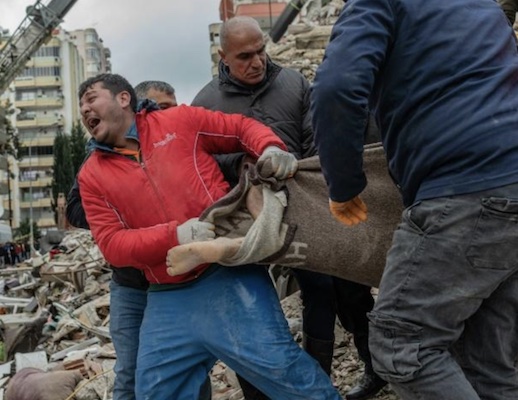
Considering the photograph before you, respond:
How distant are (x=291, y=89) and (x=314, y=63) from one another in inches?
493

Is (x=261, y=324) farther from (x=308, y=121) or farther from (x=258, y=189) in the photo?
(x=308, y=121)

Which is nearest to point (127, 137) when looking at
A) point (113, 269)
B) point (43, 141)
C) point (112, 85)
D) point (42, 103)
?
point (112, 85)

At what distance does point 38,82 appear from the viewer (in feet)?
288

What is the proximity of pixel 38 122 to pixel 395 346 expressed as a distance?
292 ft

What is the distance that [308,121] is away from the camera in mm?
3637

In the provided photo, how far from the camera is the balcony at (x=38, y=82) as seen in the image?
8738 centimetres

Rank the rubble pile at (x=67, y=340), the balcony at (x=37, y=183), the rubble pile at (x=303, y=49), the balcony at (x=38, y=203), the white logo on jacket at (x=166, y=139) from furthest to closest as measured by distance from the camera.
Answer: the balcony at (x=37, y=183), the balcony at (x=38, y=203), the rubble pile at (x=303, y=49), the rubble pile at (x=67, y=340), the white logo on jacket at (x=166, y=139)

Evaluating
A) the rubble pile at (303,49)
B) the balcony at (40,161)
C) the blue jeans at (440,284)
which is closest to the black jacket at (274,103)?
the blue jeans at (440,284)

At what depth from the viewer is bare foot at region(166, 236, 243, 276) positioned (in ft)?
9.52

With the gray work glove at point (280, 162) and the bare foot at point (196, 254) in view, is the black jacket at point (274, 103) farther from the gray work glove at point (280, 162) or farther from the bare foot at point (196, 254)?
the bare foot at point (196, 254)

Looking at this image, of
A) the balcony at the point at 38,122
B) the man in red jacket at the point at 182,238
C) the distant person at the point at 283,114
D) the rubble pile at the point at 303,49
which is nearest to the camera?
the man in red jacket at the point at 182,238

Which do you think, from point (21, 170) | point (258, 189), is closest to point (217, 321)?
point (258, 189)

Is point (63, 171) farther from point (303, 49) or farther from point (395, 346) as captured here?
point (395, 346)

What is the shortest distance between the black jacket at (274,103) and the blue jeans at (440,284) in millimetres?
1353
